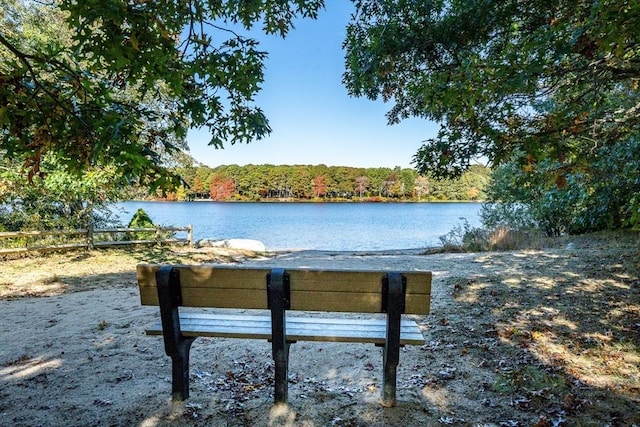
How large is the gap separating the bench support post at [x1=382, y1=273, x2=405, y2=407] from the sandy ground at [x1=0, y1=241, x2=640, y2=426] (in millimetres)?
130

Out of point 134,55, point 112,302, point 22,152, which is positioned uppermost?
point 134,55

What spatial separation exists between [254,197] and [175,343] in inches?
2960

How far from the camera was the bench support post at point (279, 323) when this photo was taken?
7.89 ft

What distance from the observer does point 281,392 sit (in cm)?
263

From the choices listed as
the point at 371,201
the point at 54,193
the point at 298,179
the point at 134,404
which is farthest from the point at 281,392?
the point at 371,201

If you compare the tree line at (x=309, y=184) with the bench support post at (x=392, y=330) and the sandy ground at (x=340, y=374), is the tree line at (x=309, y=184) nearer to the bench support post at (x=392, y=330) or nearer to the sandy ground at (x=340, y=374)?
the sandy ground at (x=340, y=374)

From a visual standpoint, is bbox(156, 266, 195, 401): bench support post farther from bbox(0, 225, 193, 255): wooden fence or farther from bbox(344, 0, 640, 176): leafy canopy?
bbox(0, 225, 193, 255): wooden fence

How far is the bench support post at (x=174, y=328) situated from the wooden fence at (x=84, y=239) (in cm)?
1001

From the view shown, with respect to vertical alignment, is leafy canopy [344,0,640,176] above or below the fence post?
above

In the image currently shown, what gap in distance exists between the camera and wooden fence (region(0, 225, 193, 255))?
10.3 metres

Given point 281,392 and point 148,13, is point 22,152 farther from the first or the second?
point 281,392

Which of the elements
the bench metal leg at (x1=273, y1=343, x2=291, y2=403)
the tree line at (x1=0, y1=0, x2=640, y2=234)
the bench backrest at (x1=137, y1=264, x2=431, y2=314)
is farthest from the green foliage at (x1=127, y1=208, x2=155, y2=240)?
the bench metal leg at (x1=273, y1=343, x2=291, y2=403)

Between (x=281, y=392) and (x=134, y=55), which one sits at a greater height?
(x=134, y=55)

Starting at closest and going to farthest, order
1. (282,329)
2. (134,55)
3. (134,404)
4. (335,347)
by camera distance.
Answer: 1. (282,329)
2. (134,404)
3. (134,55)
4. (335,347)
